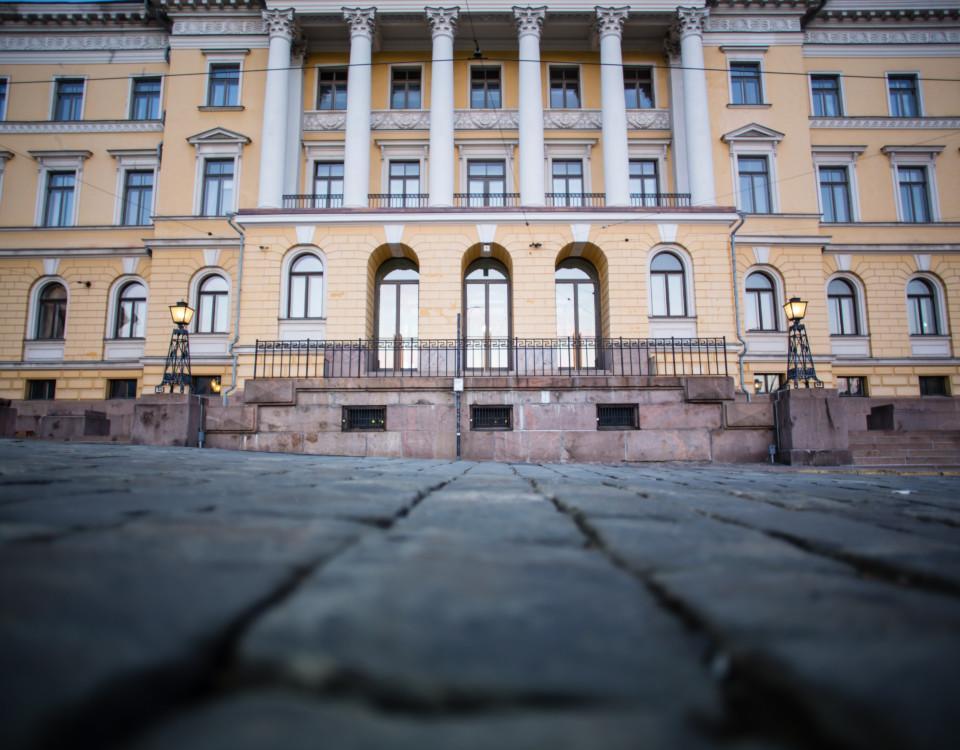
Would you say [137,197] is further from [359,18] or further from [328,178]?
[359,18]

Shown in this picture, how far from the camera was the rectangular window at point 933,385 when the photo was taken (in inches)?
812

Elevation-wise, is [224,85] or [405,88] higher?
[405,88]

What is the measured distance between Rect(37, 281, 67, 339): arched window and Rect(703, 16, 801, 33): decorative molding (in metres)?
27.5

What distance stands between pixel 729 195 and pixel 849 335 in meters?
6.97

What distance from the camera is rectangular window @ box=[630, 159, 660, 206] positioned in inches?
874

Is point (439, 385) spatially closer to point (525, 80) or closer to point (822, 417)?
point (822, 417)

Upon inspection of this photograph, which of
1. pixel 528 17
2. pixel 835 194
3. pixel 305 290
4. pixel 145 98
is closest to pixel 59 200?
pixel 145 98

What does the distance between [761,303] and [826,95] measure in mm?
10174

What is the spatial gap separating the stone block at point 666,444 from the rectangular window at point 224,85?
20.4m

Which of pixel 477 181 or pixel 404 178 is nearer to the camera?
pixel 477 181

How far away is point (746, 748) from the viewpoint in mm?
509

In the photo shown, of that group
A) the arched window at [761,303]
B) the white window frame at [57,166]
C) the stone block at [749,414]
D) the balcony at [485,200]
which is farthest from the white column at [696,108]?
the white window frame at [57,166]

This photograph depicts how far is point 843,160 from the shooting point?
22.3 meters

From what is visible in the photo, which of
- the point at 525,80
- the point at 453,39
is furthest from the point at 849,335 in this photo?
the point at 453,39
